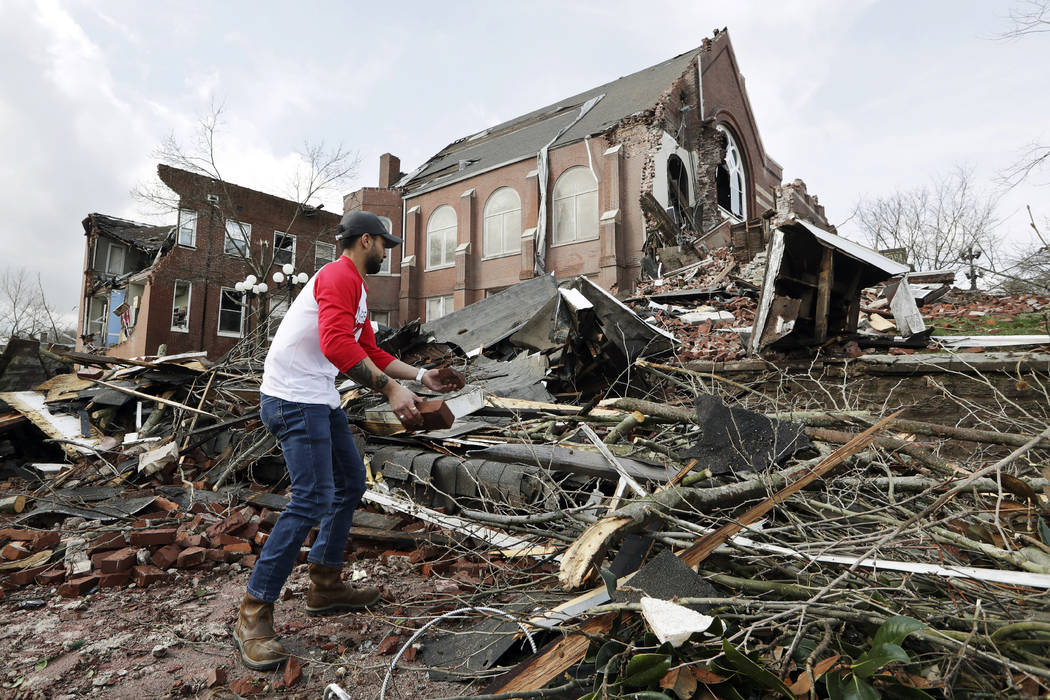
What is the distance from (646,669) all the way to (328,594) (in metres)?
1.82

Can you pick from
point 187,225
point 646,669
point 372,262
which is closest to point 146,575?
point 372,262

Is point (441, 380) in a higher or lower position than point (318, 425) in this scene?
higher

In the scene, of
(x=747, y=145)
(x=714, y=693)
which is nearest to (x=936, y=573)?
(x=714, y=693)

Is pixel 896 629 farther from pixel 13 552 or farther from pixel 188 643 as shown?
pixel 13 552

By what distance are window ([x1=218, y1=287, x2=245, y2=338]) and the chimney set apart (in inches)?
360

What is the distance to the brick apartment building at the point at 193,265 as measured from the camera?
20750 millimetres

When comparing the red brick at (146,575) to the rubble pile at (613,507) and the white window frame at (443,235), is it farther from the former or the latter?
the white window frame at (443,235)

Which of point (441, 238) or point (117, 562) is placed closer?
point (117, 562)

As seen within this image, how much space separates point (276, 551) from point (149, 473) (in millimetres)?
4093

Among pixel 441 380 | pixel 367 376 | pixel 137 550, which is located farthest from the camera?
pixel 137 550

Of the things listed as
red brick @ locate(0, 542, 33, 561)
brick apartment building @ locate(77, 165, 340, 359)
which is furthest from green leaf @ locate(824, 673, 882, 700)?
brick apartment building @ locate(77, 165, 340, 359)

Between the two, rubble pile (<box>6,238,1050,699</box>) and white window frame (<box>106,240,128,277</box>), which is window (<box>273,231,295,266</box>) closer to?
white window frame (<box>106,240,128,277</box>)

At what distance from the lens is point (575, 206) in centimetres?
1938

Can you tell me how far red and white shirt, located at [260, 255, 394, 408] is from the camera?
2549 mm
